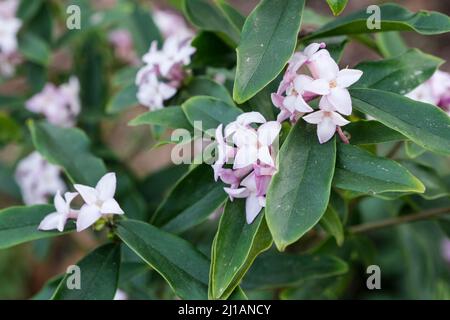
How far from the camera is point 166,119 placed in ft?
3.83

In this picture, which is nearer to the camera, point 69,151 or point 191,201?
point 191,201

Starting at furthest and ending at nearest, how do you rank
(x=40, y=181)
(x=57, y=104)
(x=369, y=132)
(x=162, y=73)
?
(x=57, y=104) → (x=40, y=181) → (x=162, y=73) → (x=369, y=132)

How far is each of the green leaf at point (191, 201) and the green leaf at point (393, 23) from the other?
12.3 inches

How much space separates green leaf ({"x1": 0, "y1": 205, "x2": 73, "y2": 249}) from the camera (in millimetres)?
1101

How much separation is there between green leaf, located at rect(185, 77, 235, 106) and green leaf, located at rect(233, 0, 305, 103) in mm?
177

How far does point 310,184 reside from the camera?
0.96 metres

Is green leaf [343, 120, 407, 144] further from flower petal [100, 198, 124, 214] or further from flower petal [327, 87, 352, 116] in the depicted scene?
flower petal [100, 198, 124, 214]

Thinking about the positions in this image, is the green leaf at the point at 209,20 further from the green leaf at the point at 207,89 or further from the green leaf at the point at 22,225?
the green leaf at the point at 22,225

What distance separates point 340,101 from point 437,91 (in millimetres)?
402

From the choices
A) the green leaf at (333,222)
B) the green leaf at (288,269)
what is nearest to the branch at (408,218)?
the green leaf at (288,269)

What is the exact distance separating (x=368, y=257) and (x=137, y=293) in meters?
0.56

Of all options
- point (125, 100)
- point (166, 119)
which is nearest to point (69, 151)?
point (125, 100)

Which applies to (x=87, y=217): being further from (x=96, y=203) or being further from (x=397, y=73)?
(x=397, y=73)

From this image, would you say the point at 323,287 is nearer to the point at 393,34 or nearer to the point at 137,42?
the point at 393,34
